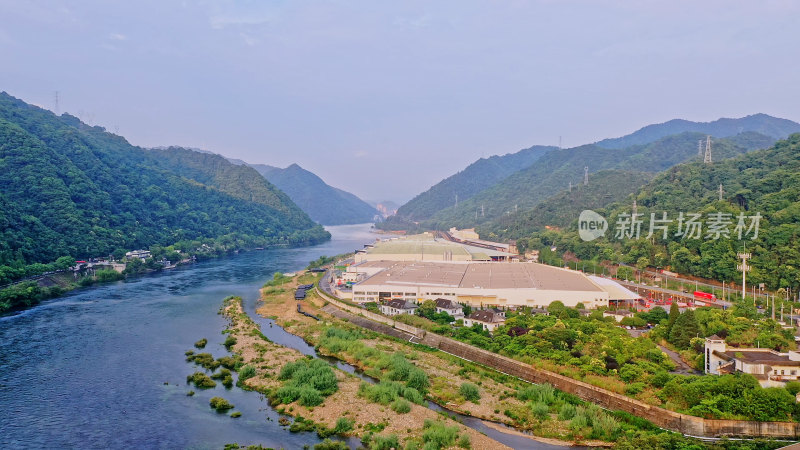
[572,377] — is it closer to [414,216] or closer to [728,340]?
[728,340]

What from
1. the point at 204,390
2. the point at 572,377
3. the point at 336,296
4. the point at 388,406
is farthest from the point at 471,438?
the point at 336,296

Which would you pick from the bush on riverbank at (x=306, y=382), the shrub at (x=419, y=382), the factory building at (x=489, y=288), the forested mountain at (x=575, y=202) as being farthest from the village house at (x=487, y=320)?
the forested mountain at (x=575, y=202)

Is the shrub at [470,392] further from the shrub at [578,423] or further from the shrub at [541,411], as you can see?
the shrub at [578,423]

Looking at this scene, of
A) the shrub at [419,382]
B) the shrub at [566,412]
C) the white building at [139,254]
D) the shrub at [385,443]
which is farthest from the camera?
the white building at [139,254]

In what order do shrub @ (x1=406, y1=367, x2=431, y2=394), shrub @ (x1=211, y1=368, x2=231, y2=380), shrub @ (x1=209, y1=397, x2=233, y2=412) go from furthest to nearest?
shrub @ (x1=211, y1=368, x2=231, y2=380) < shrub @ (x1=406, y1=367, x2=431, y2=394) < shrub @ (x1=209, y1=397, x2=233, y2=412)

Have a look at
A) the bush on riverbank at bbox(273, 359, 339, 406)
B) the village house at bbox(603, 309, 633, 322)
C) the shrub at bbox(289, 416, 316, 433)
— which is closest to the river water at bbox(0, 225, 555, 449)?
the shrub at bbox(289, 416, 316, 433)

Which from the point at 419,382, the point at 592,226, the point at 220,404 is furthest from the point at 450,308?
the point at 592,226

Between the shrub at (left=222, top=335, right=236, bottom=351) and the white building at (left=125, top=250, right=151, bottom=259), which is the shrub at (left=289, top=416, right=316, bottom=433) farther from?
the white building at (left=125, top=250, right=151, bottom=259)
